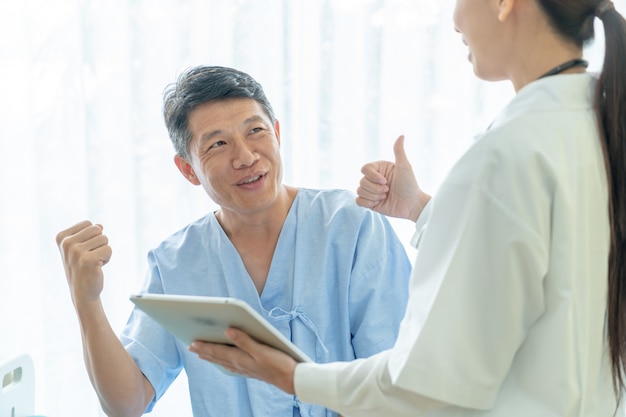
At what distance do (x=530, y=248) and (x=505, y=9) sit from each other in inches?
11.5

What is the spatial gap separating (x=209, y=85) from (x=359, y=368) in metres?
0.77

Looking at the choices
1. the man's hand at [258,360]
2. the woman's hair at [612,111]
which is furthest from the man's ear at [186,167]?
the woman's hair at [612,111]

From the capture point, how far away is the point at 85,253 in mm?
1396

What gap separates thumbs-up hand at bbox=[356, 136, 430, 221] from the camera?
1.45 meters

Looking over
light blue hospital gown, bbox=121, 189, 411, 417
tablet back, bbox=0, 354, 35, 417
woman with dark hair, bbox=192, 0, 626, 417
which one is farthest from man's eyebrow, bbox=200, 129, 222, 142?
woman with dark hair, bbox=192, 0, 626, 417

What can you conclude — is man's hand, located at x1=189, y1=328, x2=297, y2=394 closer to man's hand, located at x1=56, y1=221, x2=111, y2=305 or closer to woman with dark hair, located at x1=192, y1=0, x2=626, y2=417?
woman with dark hair, located at x1=192, y1=0, x2=626, y2=417

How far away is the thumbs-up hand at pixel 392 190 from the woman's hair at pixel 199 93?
11.6 inches

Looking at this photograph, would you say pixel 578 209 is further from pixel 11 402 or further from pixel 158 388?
pixel 11 402

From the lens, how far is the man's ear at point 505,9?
92 centimetres

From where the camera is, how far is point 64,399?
220 centimetres

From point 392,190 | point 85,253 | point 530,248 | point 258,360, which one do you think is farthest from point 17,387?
point 530,248

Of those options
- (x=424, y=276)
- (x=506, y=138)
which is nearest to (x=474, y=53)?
(x=506, y=138)

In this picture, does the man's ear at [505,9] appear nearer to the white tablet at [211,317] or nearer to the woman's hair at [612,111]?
the woman's hair at [612,111]

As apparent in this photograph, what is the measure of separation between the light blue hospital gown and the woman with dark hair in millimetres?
581
